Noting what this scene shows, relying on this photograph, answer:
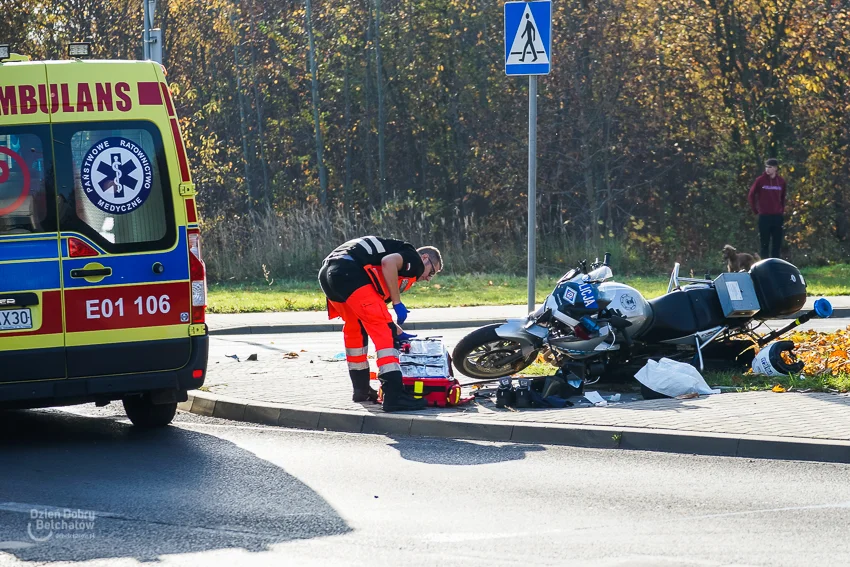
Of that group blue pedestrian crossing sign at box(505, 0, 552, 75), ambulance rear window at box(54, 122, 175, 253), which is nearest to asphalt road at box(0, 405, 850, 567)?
ambulance rear window at box(54, 122, 175, 253)

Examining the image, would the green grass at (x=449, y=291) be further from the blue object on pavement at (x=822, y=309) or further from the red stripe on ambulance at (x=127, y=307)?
the red stripe on ambulance at (x=127, y=307)

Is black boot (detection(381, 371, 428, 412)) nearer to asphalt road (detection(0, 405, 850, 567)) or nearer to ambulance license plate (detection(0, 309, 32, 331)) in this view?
asphalt road (detection(0, 405, 850, 567))

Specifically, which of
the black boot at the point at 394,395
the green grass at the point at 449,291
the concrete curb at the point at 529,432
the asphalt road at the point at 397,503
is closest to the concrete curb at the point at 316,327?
the green grass at the point at 449,291

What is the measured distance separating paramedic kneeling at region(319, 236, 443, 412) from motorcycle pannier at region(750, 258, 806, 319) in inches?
103

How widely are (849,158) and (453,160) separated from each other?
27.4 feet

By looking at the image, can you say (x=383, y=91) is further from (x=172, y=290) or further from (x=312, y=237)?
(x=172, y=290)

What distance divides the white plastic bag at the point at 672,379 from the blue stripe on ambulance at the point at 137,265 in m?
3.65

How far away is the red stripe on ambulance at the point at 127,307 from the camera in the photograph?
27.6 ft

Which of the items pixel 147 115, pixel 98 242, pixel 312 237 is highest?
pixel 147 115

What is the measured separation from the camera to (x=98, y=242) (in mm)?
8484

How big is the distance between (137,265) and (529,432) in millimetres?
2880

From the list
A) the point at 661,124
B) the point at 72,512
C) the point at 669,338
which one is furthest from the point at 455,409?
the point at 661,124

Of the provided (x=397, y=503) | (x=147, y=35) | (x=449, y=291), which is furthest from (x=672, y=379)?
(x=147, y=35)

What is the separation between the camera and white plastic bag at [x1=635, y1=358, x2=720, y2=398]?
384 inches
